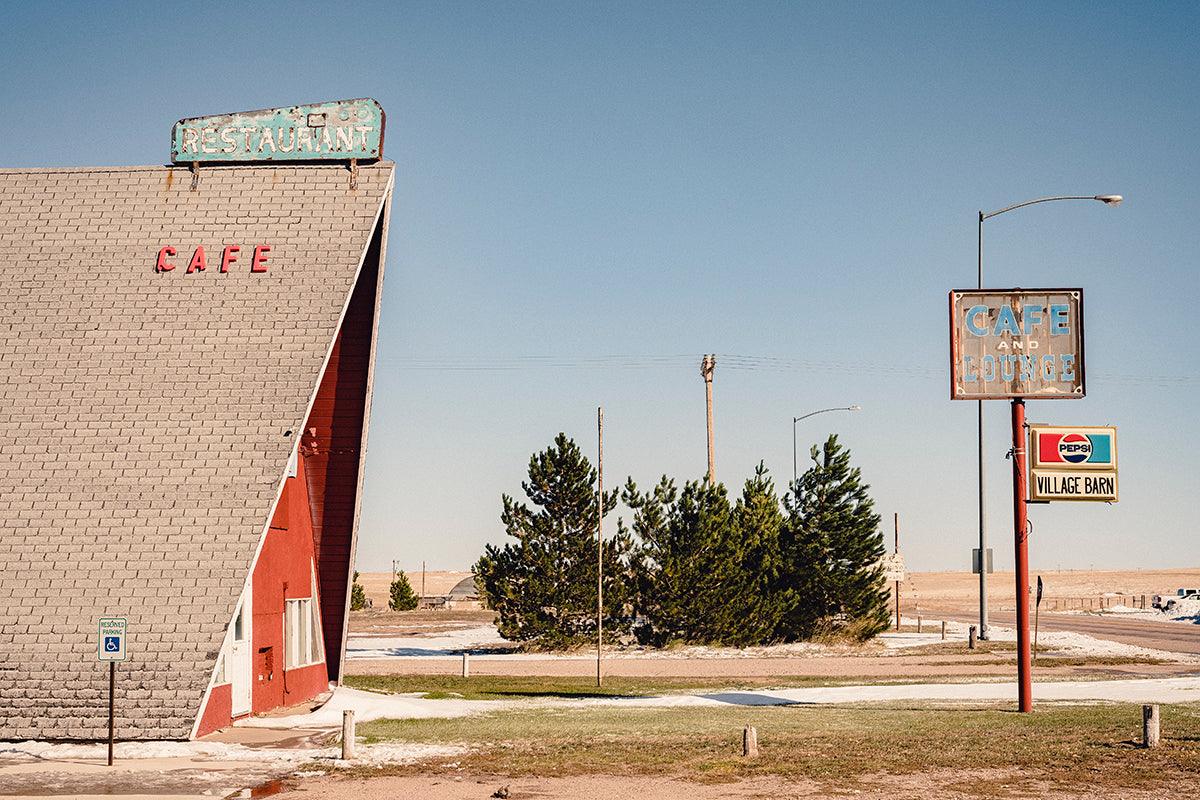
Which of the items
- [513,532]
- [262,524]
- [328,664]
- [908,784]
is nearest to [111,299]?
[262,524]

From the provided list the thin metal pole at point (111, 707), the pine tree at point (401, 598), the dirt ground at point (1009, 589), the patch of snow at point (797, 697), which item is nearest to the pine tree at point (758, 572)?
the patch of snow at point (797, 697)

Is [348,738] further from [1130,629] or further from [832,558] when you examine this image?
[1130,629]

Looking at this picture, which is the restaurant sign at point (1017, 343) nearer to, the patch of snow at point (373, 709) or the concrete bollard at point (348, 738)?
the patch of snow at point (373, 709)

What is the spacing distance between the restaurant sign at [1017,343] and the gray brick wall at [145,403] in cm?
1289

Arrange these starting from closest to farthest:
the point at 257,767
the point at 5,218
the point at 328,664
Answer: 1. the point at 257,767
2. the point at 5,218
3. the point at 328,664

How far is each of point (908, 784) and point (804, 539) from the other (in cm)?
3810

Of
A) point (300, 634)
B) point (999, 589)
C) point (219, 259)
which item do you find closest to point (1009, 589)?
point (999, 589)

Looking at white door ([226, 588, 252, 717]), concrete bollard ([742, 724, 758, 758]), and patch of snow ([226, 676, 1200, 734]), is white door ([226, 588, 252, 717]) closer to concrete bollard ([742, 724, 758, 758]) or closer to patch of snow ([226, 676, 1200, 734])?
patch of snow ([226, 676, 1200, 734])

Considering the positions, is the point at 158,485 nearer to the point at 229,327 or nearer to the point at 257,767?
the point at 229,327

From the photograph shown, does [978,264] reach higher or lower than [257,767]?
higher

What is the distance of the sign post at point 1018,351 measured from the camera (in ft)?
88.3

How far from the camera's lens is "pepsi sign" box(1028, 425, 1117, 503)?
26.9 meters

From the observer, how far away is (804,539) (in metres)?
55.5

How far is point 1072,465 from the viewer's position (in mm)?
27000
